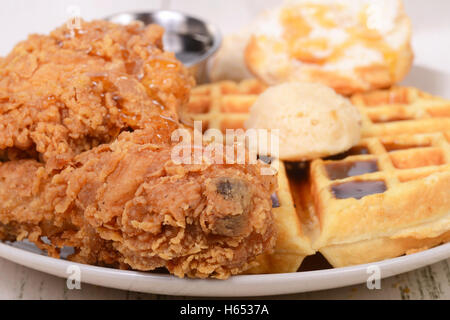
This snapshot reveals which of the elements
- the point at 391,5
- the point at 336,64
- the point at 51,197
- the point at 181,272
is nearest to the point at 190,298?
the point at 181,272

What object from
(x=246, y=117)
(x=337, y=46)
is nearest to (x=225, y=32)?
(x=337, y=46)

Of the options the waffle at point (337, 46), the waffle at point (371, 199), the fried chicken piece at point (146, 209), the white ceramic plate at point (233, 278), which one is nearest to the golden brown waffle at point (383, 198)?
the waffle at point (371, 199)

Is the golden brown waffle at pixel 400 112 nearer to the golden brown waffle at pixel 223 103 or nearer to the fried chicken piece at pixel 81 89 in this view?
the golden brown waffle at pixel 223 103

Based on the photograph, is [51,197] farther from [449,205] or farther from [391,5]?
[391,5]

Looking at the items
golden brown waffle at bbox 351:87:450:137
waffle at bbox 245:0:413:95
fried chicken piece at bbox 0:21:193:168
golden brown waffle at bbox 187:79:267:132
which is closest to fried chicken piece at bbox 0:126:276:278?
fried chicken piece at bbox 0:21:193:168

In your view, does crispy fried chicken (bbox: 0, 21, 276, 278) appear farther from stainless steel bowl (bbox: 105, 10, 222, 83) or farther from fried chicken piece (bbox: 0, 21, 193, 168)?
stainless steel bowl (bbox: 105, 10, 222, 83)

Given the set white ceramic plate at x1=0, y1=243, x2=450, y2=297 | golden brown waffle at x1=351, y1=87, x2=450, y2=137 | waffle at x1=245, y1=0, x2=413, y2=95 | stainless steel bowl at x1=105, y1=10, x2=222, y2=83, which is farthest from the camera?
stainless steel bowl at x1=105, y1=10, x2=222, y2=83
